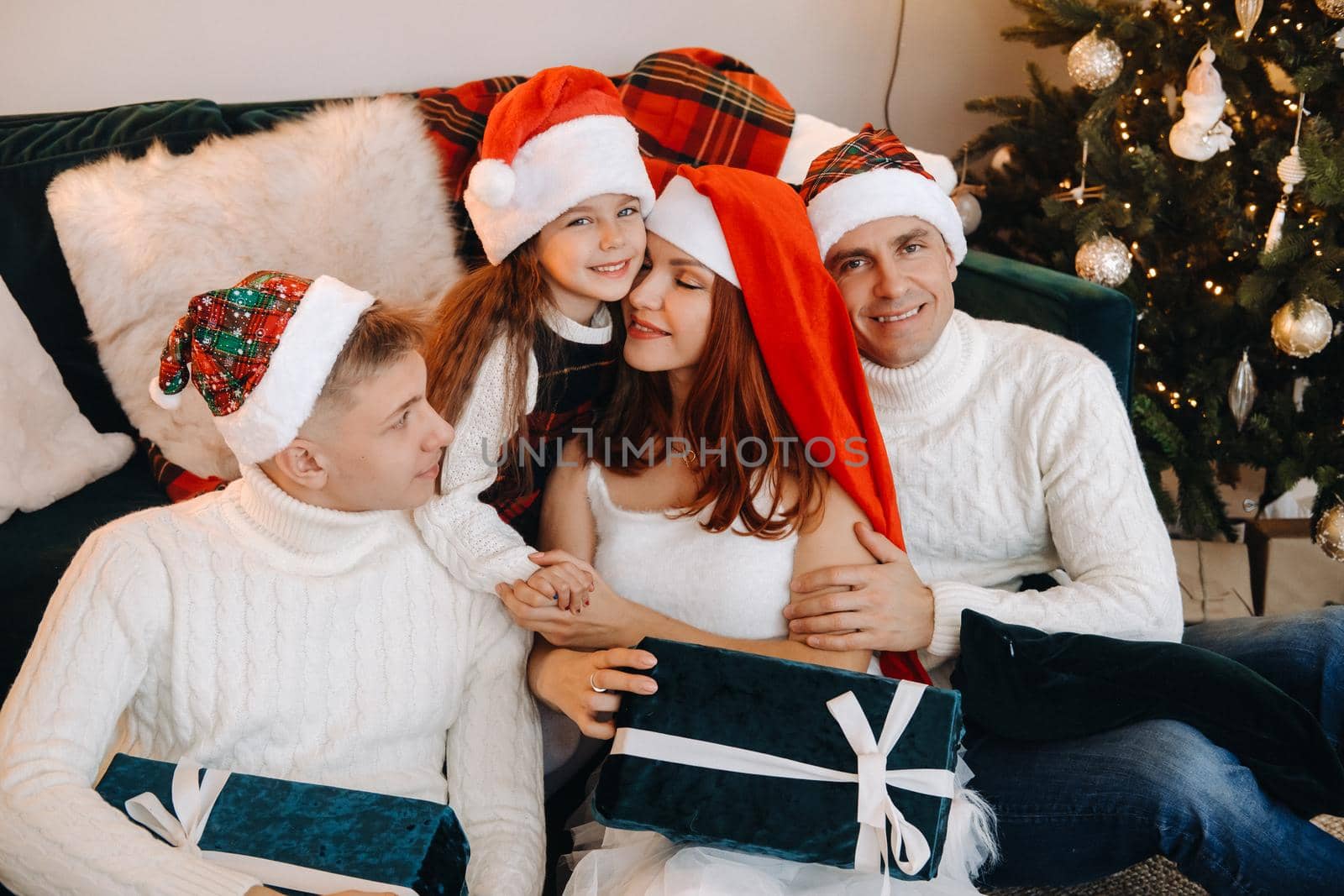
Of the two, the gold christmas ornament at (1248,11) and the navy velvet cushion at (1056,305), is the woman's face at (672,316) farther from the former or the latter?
the gold christmas ornament at (1248,11)

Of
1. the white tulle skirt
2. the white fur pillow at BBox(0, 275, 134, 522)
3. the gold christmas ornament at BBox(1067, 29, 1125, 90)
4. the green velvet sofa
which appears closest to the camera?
the white tulle skirt

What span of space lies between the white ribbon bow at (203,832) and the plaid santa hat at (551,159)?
91 centimetres

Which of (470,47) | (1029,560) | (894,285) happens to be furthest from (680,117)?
(1029,560)

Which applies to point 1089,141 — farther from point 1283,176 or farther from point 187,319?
point 187,319

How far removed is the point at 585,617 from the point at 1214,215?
1838mm

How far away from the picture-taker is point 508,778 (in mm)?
1432

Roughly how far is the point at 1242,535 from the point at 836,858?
2.21m

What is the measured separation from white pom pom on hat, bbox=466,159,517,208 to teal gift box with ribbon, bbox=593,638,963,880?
2.51ft

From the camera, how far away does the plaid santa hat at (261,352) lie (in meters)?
1.22

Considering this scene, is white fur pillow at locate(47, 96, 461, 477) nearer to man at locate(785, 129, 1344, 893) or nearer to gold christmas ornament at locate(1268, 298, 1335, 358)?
man at locate(785, 129, 1344, 893)

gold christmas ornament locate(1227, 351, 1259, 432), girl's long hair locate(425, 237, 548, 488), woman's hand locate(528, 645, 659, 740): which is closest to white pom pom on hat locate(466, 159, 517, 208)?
girl's long hair locate(425, 237, 548, 488)

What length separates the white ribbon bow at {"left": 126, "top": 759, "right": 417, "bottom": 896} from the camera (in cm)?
115

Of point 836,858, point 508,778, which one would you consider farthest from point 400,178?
point 836,858

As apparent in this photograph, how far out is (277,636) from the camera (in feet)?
4.37
